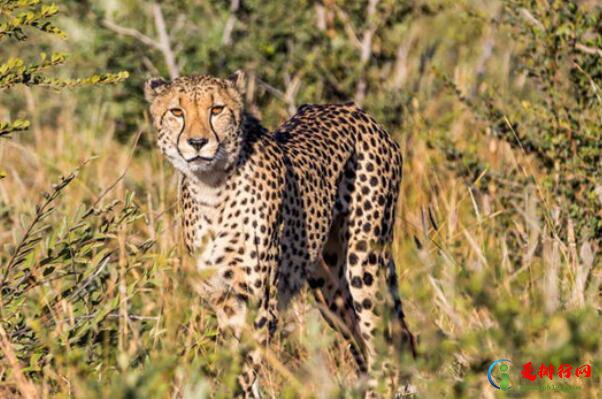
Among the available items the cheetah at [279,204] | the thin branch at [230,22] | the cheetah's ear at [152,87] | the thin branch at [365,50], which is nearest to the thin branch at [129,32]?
the thin branch at [230,22]

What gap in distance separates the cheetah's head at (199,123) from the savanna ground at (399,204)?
183 millimetres

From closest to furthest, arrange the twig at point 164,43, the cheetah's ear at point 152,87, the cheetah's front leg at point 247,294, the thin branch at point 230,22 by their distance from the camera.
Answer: the cheetah's front leg at point 247,294, the cheetah's ear at point 152,87, the twig at point 164,43, the thin branch at point 230,22

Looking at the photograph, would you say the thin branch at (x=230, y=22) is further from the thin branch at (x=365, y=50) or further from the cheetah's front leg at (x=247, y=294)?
the cheetah's front leg at (x=247, y=294)

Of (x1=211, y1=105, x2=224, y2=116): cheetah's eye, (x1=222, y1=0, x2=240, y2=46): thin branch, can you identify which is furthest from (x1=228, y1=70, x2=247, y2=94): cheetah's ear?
(x1=222, y1=0, x2=240, y2=46): thin branch

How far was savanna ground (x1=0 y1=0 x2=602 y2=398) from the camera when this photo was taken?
3260 mm

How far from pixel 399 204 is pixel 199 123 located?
2.36 m

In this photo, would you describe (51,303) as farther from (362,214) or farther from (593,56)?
(593,56)

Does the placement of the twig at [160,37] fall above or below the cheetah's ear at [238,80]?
below

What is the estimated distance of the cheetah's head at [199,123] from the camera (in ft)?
15.0

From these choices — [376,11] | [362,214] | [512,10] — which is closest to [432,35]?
[376,11]

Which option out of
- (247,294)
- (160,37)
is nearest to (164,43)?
(160,37)

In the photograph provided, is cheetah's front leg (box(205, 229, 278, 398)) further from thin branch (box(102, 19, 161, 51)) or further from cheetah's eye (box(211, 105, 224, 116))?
thin branch (box(102, 19, 161, 51))

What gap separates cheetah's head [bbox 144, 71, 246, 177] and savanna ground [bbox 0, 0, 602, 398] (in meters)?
→ 0.18

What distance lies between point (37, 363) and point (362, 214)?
1814 mm
